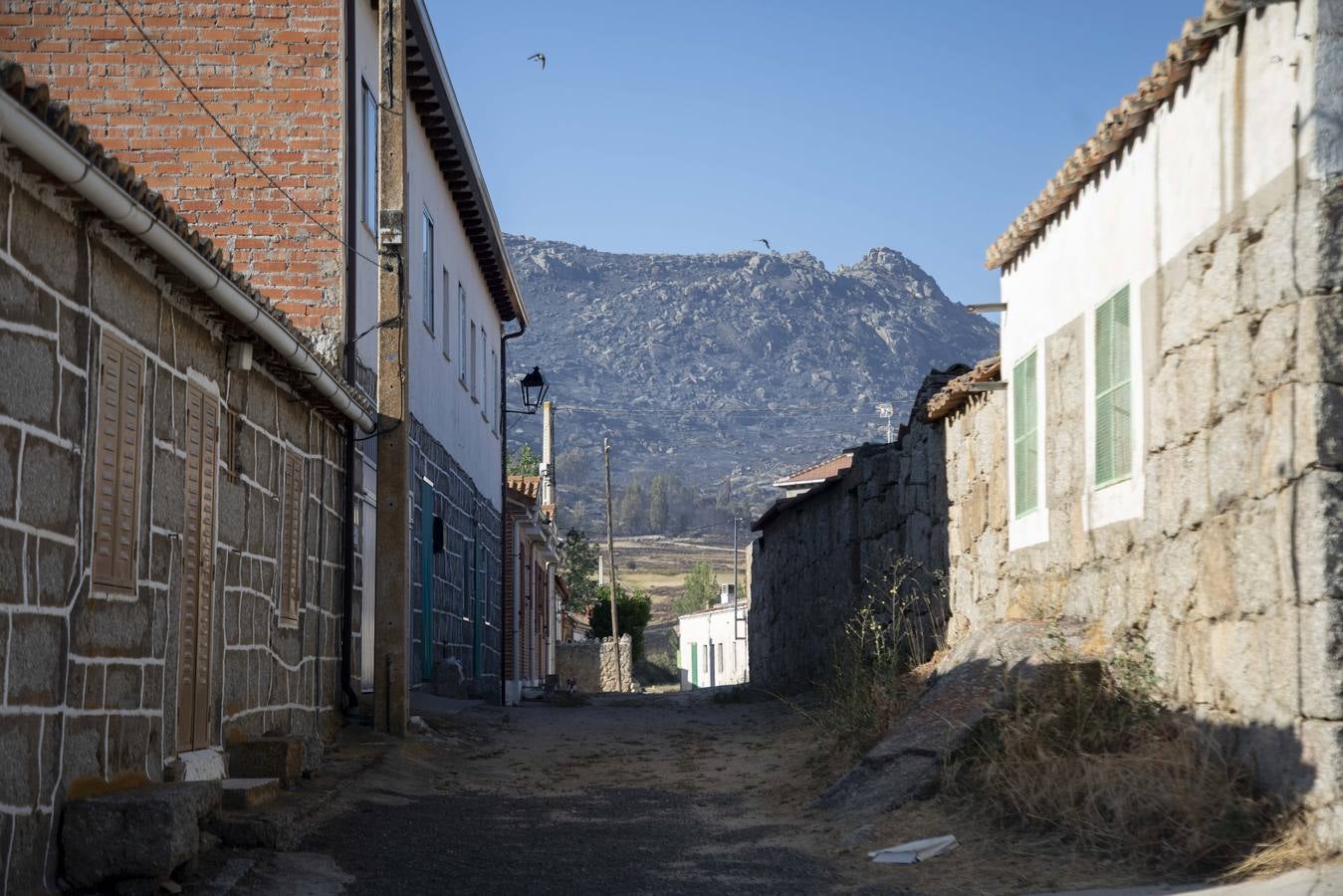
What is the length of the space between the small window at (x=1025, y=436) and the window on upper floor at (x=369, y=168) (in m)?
5.77

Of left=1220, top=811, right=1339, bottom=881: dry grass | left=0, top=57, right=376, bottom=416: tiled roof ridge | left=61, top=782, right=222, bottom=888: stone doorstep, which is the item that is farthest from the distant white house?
left=61, top=782, right=222, bottom=888: stone doorstep

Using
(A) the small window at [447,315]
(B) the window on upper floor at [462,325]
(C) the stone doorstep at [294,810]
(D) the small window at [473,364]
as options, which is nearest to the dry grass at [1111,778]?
(C) the stone doorstep at [294,810]

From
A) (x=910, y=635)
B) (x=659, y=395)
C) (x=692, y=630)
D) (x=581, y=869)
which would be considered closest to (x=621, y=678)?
(x=692, y=630)

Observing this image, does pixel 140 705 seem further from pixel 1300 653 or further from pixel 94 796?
pixel 1300 653

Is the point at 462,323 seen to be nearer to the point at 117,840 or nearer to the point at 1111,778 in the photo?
the point at 1111,778

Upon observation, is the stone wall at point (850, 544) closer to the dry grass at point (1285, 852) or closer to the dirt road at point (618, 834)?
the dirt road at point (618, 834)

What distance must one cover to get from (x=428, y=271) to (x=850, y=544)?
5473 millimetres

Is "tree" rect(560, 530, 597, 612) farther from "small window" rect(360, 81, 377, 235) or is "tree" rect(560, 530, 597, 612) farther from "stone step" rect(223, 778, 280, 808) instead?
"stone step" rect(223, 778, 280, 808)

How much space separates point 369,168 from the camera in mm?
13953

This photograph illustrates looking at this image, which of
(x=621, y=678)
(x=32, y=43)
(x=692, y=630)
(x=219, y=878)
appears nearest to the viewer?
(x=219, y=878)

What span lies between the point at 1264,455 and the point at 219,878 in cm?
475

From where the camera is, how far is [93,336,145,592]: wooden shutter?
6289mm

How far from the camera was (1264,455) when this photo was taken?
6.71m

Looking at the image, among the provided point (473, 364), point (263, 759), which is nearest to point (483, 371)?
point (473, 364)
